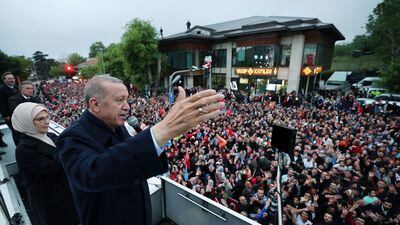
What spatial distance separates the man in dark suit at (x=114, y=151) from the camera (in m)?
0.90

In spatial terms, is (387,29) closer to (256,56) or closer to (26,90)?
(256,56)

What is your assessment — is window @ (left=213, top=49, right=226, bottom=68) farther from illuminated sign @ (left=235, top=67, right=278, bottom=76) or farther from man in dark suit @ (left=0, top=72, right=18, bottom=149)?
man in dark suit @ (left=0, top=72, right=18, bottom=149)

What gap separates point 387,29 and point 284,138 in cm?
3686

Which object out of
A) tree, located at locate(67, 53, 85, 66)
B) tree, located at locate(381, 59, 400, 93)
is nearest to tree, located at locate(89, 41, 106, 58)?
tree, located at locate(67, 53, 85, 66)

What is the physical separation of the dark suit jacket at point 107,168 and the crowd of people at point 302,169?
5.11 ft

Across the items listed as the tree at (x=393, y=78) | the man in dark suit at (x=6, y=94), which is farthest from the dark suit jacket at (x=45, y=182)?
the tree at (x=393, y=78)

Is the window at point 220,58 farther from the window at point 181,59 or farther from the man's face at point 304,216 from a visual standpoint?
the man's face at point 304,216

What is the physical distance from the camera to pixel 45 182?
2127 mm

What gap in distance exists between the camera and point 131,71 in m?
26.7

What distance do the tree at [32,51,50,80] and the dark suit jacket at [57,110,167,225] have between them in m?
90.9

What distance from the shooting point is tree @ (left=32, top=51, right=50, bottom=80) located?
72681 millimetres

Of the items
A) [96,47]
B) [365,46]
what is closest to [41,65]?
[96,47]

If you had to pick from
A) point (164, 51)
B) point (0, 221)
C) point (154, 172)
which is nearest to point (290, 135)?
point (154, 172)

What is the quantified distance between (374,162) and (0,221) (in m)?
9.12
